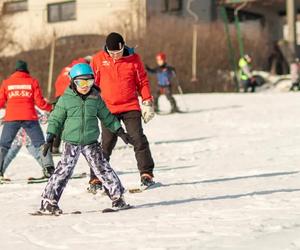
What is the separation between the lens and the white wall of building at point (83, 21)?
29.7 m

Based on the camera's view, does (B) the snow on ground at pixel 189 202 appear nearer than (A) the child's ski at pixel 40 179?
Yes

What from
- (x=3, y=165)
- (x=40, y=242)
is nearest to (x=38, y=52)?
(x=3, y=165)

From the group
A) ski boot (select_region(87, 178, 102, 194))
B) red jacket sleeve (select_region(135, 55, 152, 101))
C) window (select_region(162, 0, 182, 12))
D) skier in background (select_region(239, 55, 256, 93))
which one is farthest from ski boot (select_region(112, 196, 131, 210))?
window (select_region(162, 0, 182, 12))

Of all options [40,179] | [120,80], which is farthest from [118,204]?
[40,179]

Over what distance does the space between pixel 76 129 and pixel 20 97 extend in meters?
2.99

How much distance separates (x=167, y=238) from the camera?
5.04m

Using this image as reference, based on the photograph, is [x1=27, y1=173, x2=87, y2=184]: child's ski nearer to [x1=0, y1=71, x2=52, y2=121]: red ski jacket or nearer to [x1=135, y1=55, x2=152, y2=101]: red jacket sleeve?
[x1=0, y1=71, x2=52, y2=121]: red ski jacket

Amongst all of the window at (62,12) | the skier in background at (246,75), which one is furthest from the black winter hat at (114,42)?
the window at (62,12)

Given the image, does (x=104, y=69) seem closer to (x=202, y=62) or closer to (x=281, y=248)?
(x=281, y=248)

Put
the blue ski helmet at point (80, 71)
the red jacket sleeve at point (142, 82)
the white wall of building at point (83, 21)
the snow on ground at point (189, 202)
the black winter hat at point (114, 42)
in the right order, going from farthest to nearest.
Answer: the white wall of building at point (83, 21) < the red jacket sleeve at point (142, 82) < the black winter hat at point (114, 42) < the blue ski helmet at point (80, 71) < the snow on ground at point (189, 202)

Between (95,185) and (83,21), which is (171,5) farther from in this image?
(95,185)

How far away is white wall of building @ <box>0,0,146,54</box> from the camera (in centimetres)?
2967

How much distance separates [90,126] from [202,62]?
2166 centimetres

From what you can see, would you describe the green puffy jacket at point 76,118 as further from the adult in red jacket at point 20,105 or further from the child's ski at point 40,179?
the adult in red jacket at point 20,105
